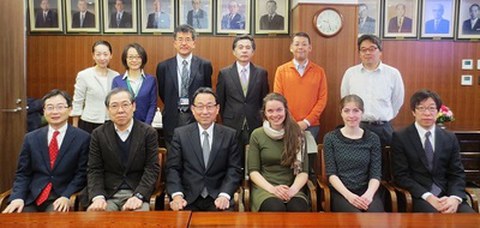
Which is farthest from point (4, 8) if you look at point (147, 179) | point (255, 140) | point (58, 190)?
point (255, 140)

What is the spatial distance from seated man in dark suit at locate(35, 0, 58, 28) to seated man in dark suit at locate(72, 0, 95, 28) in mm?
217

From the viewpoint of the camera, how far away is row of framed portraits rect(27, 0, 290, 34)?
505cm

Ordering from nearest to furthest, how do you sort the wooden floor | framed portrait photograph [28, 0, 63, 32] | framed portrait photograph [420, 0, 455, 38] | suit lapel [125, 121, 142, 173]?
the wooden floor
suit lapel [125, 121, 142, 173]
framed portrait photograph [28, 0, 63, 32]
framed portrait photograph [420, 0, 455, 38]

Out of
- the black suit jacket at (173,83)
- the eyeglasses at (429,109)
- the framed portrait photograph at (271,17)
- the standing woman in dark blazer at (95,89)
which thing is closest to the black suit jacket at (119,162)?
the black suit jacket at (173,83)

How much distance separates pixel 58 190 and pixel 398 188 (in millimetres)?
2354

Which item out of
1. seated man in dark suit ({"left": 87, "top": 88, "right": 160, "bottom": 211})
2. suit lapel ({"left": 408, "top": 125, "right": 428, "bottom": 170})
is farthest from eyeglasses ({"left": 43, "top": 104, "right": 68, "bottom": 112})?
suit lapel ({"left": 408, "top": 125, "right": 428, "bottom": 170})

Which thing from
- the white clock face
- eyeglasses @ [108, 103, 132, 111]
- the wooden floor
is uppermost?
the white clock face

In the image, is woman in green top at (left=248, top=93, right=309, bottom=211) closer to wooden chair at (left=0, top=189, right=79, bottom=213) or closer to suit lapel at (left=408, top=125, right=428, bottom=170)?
suit lapel at (left=408, top=125, right=428, bottom=170)

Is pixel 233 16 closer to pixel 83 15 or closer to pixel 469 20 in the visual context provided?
pixel 83 15

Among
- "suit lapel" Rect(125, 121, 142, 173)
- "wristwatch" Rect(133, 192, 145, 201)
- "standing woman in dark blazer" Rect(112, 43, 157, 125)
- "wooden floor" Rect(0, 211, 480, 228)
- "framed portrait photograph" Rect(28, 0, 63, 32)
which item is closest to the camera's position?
"wooden floor" Rect(0, 211, 480, 228)

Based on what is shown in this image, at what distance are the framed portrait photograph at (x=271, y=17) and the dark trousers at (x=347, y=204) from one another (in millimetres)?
2578

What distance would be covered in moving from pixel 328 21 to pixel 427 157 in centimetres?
200

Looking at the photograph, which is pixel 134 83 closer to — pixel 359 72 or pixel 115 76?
pixel 115 76

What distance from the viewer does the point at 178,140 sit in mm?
3119
